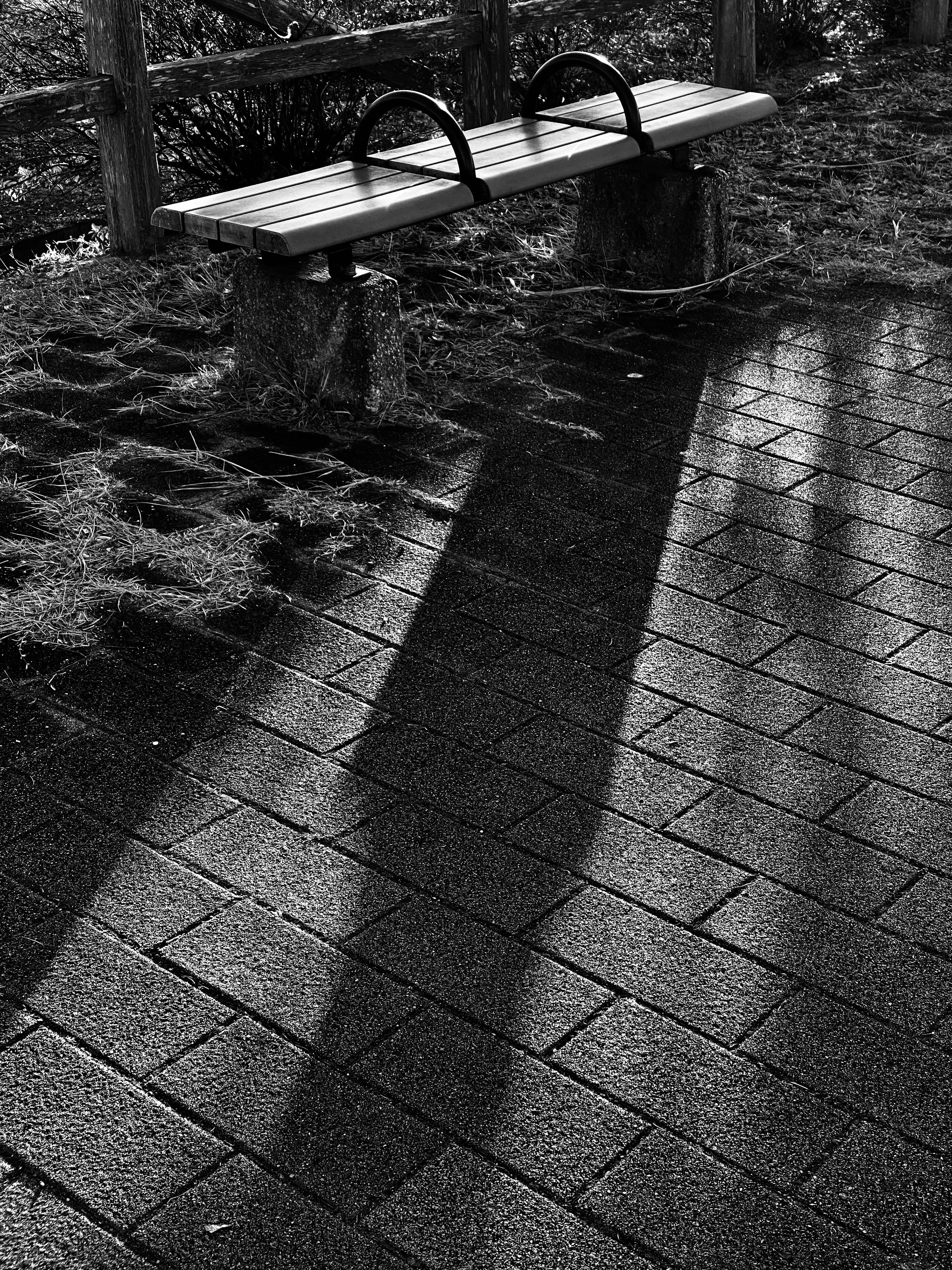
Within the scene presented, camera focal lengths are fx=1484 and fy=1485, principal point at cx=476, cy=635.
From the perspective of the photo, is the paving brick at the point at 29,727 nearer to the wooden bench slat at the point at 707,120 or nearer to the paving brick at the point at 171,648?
the paving brick at the point at 171,648

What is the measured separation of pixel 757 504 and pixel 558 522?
613 mm

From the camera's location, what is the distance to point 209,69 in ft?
21.6

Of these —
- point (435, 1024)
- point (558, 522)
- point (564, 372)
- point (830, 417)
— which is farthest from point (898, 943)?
point (564, 372)

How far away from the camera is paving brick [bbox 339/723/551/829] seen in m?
3.17

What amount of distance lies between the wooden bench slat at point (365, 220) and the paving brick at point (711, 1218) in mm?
3165

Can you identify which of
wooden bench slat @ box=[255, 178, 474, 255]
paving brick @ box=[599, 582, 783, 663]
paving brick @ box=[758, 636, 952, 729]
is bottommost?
paving brick @ box=[758, 636, 952, 729]

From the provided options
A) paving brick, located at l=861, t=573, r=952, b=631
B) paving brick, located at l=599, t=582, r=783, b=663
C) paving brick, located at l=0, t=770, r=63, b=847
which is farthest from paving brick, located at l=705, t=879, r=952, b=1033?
paving brick, located at l=0, t=770, r=63, b=847

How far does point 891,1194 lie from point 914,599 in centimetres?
196

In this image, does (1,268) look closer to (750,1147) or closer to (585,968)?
(585,968)

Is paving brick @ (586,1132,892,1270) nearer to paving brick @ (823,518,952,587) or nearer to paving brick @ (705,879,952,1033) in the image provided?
paving brick @ (705,879,952,1033)

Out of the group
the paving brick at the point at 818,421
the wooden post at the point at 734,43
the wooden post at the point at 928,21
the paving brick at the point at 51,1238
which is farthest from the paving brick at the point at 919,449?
the wooden post at the point at 928,21

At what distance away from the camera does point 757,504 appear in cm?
444

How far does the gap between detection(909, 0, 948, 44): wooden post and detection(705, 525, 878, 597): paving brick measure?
7.40 metres

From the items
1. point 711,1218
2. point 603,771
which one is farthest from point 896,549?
point 711,1218
